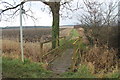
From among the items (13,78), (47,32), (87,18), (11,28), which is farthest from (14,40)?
(87,18)

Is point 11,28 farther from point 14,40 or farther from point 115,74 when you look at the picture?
point 115,74

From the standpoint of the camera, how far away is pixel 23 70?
19.7 feet

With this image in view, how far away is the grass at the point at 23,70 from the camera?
5.44 metres

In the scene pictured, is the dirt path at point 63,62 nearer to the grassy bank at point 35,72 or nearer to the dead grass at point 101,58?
the grassy bank at point 35,72

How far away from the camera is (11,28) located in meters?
6.61

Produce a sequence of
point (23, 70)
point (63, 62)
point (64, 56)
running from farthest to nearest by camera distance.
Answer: point (64, 56)
point (63, 62)
point (23, 70)

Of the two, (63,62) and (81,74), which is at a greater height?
(63,62)

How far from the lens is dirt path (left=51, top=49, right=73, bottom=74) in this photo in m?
6.54

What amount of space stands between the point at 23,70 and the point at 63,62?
66.0 inches

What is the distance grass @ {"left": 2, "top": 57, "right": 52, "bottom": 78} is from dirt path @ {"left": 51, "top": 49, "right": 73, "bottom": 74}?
20.3 inches

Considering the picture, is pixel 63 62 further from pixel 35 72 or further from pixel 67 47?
Answer: pixel 35 72

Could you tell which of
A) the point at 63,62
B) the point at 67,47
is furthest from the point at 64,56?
the point at 67,47

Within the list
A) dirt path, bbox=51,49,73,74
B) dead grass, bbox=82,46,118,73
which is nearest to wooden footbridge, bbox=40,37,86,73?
dirt path, bbox=51,49,73,74

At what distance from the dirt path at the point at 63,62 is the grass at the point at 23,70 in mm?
517
